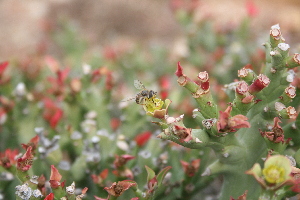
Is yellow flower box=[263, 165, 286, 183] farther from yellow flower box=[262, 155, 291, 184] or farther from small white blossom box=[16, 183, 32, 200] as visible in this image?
small white blossom box=[16, 183, 32, 200]

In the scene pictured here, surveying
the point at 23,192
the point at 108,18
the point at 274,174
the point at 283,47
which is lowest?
the point at 108,18

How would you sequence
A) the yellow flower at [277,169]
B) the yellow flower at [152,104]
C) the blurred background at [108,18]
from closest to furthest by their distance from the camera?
the yellow flower at [277,169] → the yellow flower at [152,104] → the blurred background at [108,18]

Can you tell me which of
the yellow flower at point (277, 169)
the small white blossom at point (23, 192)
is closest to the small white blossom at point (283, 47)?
the yellow flower at point (277, 169)

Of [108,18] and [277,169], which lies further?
[108,18]

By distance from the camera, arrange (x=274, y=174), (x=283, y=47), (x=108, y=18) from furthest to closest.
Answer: (x=108, y=18)
(x=283, y=47)
(x=274, y=174)

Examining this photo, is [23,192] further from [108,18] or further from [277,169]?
[108,18]


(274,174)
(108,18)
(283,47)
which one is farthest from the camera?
(108,18)

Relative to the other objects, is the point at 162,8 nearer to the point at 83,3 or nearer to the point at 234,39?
the point at 83,3

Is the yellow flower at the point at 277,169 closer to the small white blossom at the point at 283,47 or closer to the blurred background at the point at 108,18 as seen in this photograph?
the small white blossom at the point at 283,47

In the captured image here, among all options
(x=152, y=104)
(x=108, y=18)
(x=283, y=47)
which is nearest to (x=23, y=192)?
(x=152, y=104)

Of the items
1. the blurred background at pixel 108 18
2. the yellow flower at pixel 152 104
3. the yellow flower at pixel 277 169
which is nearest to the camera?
the yellow flower at pixel 277 169
